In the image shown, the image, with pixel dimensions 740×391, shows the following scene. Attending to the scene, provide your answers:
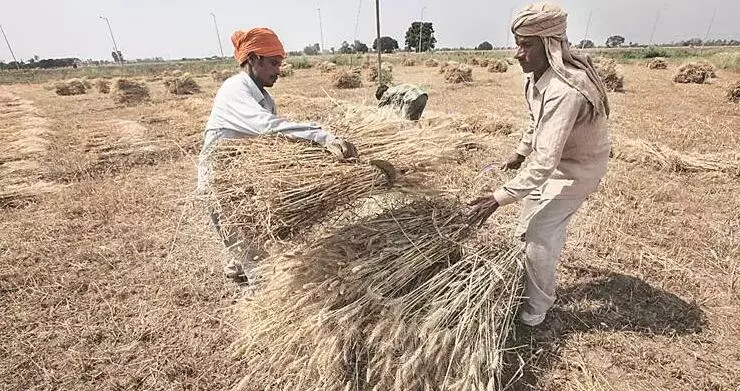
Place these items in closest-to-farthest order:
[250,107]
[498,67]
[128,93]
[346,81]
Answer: [250,107]
[128,93]
[346,81]
[498,67]

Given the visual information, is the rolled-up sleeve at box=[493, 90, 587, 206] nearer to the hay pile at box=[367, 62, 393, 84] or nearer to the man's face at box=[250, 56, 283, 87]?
the man's face at box=[250, 56, 283, 87]

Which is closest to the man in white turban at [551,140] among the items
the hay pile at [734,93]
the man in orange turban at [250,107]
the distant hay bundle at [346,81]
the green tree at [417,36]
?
the man in orange turban at [250,107]

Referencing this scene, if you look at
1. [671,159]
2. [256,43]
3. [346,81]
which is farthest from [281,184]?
[346,81]

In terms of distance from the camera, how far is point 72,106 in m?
13.2

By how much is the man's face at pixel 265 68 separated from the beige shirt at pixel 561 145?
139 cm

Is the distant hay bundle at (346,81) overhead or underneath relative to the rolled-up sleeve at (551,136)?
underneath

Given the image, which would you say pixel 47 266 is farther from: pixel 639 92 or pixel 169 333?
pixel 639 92

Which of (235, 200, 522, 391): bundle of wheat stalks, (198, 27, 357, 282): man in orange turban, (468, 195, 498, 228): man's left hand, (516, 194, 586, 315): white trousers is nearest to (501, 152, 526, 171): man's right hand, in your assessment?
(516, 194, 586, 315): white trousers

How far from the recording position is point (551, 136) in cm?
182

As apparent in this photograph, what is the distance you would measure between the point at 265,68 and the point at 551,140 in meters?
1.55

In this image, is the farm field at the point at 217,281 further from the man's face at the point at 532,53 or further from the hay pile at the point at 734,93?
the hay pile at the point at 734,93

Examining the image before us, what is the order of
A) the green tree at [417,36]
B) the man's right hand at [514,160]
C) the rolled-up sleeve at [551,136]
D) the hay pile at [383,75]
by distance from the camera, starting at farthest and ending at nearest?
the green tree at [417,36]
the hay pile at [383,75]
the man's right hand at [514,160]
the rolled-up sleeve at [551,136]

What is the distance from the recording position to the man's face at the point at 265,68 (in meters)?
2.31

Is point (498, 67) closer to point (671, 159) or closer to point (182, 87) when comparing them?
point (182, 87)
